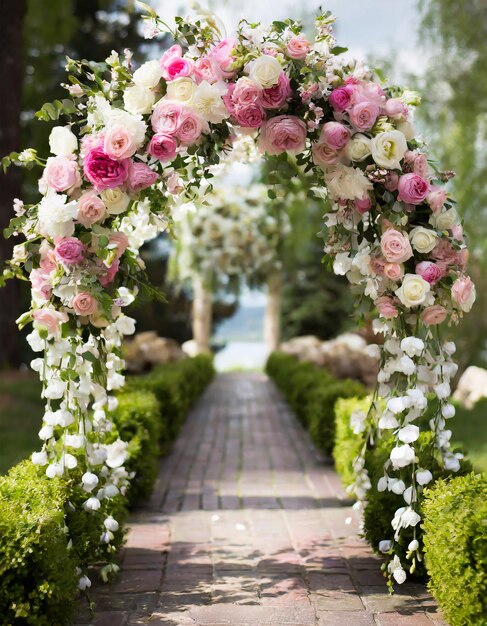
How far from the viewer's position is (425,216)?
342cm

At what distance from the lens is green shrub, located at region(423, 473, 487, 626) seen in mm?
2781

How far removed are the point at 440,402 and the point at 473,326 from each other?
1101 cm

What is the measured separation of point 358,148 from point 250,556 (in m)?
2.29

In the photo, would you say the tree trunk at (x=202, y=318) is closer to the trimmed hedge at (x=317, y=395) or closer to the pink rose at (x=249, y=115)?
the trimmed hedge at (x=317, y=395)

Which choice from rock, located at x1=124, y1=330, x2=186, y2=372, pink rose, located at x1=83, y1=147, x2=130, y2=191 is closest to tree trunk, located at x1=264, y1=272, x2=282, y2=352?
rock, located at x1=124, y1=330, x2=186, y2=372

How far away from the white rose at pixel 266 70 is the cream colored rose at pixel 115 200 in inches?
29.2

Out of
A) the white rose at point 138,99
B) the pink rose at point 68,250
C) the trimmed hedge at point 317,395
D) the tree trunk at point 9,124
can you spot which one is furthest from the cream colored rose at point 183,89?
the tree trunk at point 9,124

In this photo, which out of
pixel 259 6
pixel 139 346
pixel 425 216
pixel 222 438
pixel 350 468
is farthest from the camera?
pixel 139 346

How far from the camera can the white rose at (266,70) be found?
3078 mm

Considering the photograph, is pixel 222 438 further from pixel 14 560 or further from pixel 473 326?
pixel 473 326

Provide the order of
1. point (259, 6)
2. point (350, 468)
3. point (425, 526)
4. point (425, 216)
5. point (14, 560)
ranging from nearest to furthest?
point (14, 560)
point (425, 526)
point (425, 216)
point (350, 468)
point (259, 6)

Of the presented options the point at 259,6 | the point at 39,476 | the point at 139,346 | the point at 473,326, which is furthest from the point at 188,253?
the point at 39,476

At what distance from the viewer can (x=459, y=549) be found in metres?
2.83

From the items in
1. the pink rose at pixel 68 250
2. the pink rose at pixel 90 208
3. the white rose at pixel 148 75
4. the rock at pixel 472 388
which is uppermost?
the white rose at pixel 148 75
